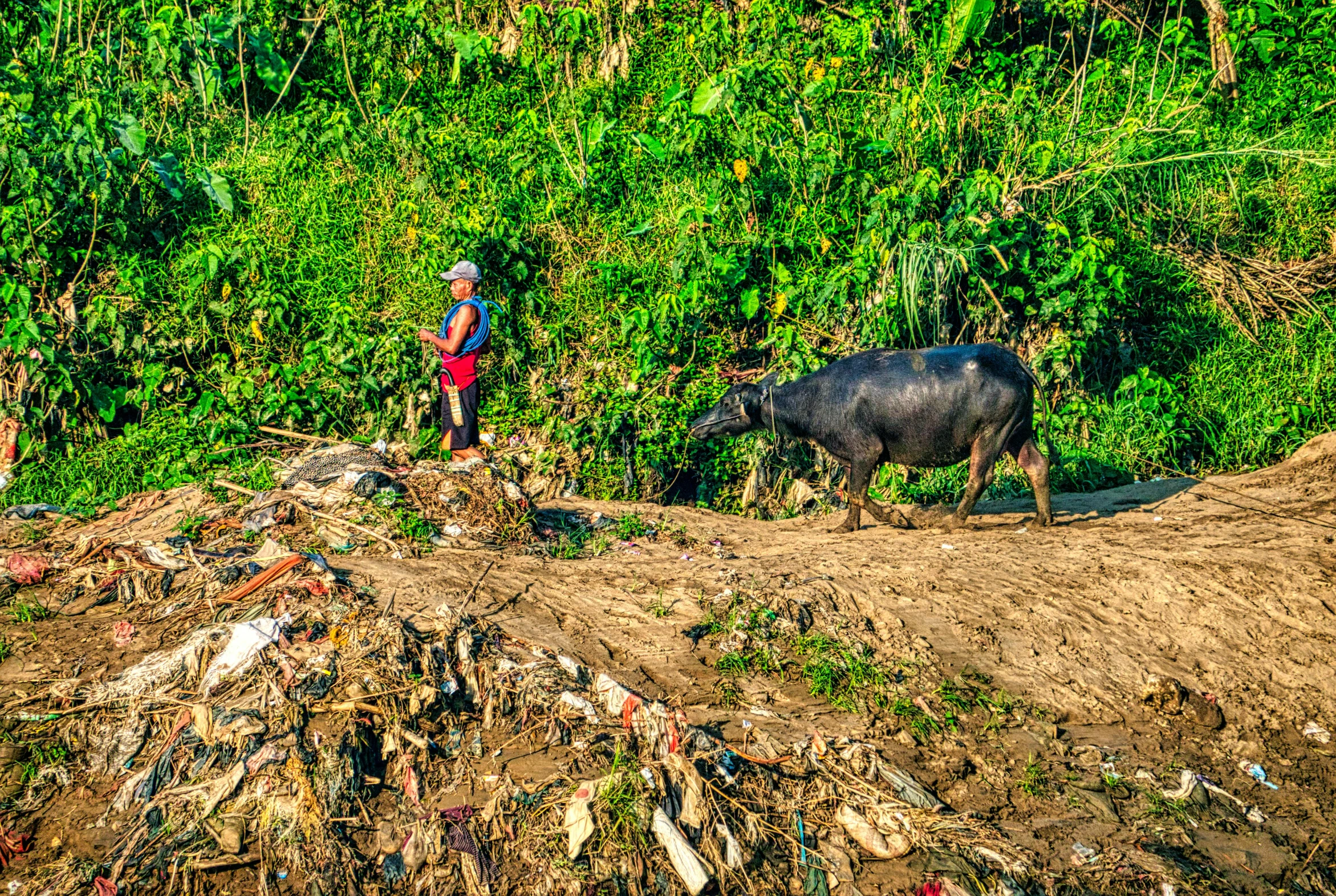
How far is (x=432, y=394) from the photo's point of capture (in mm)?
7547

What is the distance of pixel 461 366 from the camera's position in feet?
21.0

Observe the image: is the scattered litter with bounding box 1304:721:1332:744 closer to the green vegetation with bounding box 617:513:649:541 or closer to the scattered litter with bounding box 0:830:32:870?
the green vegetation with bounding box 617:513:649:541

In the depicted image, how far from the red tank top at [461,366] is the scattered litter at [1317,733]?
4805 mm

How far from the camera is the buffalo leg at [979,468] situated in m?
6.31

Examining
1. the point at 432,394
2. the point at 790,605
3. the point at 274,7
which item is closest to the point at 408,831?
the point at 790,605

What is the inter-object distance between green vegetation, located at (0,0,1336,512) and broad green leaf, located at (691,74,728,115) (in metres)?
0.03

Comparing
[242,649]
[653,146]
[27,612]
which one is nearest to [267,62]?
[653,146]

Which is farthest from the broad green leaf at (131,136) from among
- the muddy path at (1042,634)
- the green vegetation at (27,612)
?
the muddy path at (1042,634)

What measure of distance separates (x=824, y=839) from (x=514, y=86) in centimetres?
834

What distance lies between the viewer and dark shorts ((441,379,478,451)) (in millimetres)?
6477

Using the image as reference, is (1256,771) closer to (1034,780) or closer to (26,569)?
(1034,780)

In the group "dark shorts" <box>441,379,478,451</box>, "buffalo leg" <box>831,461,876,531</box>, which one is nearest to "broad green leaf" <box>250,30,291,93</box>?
"dark shorts" <box>441,379,478,451</box>

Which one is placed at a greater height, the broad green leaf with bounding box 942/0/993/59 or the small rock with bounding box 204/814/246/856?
the broad green leaf with bounding box 942/0/993/59

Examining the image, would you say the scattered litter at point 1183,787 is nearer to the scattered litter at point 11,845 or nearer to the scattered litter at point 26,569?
the scattered litter at point 11,845
